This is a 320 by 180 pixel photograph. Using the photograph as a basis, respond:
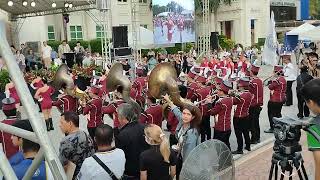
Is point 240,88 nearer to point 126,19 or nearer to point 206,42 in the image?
point 206,42

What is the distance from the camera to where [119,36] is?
64.2 feet

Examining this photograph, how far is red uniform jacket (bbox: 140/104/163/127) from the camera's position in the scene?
7242mm

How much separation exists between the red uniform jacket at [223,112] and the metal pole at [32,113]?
5.86 m


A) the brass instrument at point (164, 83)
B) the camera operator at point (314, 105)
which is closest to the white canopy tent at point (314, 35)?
the brass instrument at point (164, 83)

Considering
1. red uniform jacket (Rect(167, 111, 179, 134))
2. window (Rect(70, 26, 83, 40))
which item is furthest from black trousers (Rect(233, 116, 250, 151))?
window (Rect(70, 26, 83, 40))

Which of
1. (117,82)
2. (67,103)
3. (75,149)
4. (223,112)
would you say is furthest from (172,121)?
(75,149)

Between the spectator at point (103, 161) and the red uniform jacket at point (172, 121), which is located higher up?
the spectator at point (103, 161)

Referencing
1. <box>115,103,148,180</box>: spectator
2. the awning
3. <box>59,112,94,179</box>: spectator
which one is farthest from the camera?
the awning

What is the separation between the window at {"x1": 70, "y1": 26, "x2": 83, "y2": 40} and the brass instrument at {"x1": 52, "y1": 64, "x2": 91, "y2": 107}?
948 inches

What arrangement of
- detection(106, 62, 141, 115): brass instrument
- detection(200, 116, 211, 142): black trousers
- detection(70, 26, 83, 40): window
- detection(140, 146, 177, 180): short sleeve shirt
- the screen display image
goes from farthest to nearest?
detection(70, 26, 83, 40): window
the screen display image
detection(200, 116, 211, 142): black trousers
detection(106, 62, 141, 115): brass instrument
detection(140, 146, 177, 180): short sleeve shirt

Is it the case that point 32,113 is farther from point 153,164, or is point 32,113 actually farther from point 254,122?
point 254,122

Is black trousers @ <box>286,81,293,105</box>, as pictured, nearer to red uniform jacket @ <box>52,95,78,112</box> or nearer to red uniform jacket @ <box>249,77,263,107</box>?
red uniform jacket @ <box>249,77,263,107</box>

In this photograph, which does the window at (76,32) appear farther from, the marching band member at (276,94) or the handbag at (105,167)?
the handbag at (105,167)

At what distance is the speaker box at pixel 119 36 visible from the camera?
1938 centimetres
